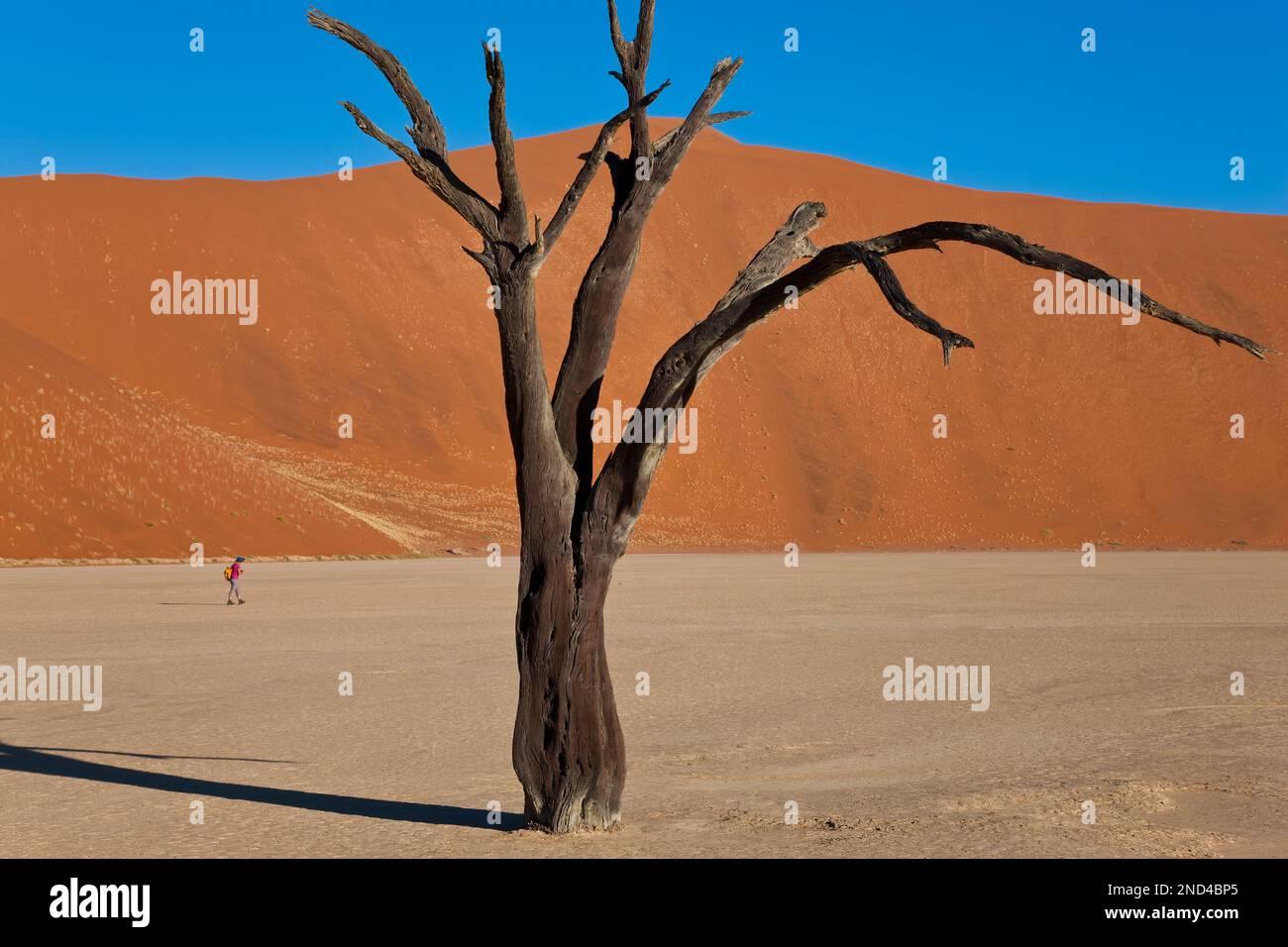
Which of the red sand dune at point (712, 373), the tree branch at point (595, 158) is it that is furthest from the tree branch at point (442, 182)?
the red sand dune at point (712, 373)

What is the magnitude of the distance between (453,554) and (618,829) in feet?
176

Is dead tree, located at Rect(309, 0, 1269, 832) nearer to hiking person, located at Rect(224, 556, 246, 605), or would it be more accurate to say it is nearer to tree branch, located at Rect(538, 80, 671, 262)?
tree branch, located at Rect(538, 80, 671, 262)

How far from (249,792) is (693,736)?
169 inches

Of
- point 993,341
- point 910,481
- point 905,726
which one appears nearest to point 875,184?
point 993,341

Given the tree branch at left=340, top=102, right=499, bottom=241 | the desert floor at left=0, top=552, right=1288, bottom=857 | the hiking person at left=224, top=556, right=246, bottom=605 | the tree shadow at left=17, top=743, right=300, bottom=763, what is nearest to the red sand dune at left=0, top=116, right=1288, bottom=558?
the hiking person at left=224, top=556, right=246, bottom=605

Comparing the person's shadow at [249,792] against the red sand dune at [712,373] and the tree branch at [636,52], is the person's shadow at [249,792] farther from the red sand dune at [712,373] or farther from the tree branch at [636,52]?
the red sand dune at [712,373]

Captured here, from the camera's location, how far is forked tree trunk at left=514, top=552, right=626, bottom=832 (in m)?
8.57

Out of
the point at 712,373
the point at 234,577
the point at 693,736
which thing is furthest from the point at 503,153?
the point at 712,373

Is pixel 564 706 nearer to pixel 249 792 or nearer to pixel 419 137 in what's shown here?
pixel 249 792

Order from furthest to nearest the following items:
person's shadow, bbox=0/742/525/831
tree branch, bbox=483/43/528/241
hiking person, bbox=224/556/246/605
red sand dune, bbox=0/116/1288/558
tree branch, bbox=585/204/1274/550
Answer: red sand dune, bbox=0/116/1288/558 < hiking person, bbox=224/556/246/605 < person's shadow, bbox=0/742/525/831 < tree branch, bbox=483/43/528/241 < tree branch, bbox=585/204/1274/550

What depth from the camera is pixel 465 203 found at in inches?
345

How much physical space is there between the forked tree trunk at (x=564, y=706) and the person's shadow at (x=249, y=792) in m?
0.47

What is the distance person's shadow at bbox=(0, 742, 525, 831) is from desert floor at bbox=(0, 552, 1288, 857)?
0.04 meters

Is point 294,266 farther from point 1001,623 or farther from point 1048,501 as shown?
point 1001,623
